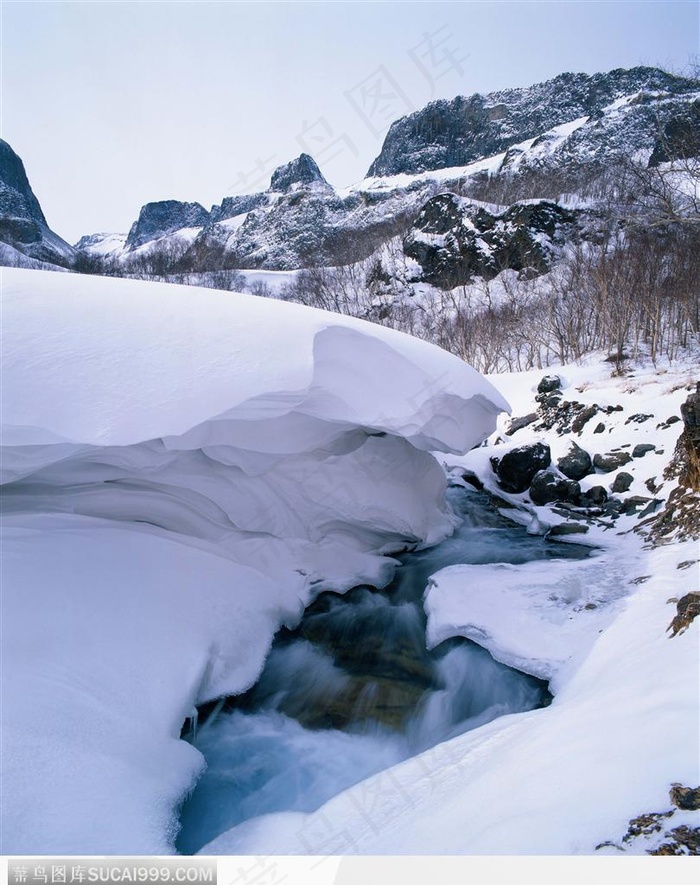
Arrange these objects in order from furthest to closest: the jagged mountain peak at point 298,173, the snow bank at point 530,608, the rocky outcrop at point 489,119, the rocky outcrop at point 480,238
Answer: the jagged mountain peak at point 298,173 → the rocky outcrop at point 489,119 → the rocky outcrop at point 480,238 → the snow bank at point 530,608

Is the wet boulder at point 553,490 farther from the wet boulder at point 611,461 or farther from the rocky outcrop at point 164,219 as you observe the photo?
the rocky outcrop at point 164,219

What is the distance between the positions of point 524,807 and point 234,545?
2.96 metres

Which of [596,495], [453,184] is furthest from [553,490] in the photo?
[453,184]

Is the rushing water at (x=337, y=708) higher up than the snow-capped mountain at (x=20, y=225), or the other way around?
the snow-capped mountain at (x=20, y=225)

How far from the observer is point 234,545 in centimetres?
414

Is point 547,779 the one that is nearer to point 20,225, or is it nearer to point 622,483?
point 622,483

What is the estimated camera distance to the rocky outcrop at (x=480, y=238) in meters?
25.9

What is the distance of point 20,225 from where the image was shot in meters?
41.2

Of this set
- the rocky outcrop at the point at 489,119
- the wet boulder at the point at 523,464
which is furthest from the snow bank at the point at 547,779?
the rocky outcrop at the point at 489,119

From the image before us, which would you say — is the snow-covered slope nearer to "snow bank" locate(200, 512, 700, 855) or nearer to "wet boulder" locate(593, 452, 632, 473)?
"snow bank" locate(200, 512, 700, 855)

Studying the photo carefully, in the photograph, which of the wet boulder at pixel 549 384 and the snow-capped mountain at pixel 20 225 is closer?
the wet boulder at pixel 549 384

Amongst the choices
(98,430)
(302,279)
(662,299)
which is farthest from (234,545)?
(302,279)

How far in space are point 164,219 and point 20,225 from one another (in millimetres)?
46104

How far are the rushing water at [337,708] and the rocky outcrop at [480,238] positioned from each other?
24848 mm
